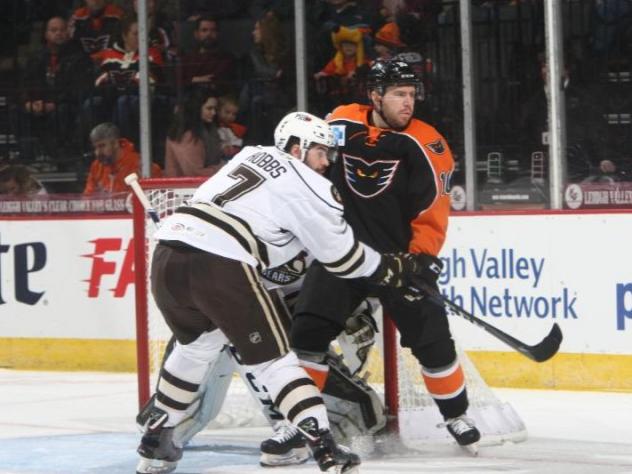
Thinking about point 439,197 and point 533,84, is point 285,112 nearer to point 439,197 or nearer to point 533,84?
point 533,84

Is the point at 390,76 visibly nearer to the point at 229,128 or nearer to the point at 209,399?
the point at 209,399

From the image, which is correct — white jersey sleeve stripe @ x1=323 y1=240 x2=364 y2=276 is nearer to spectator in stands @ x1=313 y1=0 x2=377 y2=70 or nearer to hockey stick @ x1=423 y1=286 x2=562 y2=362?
hockey stick @ x1=423 y1=286 x2=562 y2=362

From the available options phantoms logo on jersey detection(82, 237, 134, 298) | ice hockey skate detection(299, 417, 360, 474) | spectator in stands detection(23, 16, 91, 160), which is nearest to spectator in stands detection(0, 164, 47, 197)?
spectator in stands detection(23, 16, 91, 160)

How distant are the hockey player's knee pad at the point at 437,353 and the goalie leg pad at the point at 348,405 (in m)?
0.28

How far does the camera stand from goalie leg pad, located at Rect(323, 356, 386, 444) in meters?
5.63

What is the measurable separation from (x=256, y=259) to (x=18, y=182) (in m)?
4.63

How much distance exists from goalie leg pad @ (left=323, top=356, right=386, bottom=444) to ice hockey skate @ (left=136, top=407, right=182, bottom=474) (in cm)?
69

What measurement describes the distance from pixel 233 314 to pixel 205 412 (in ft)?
3.33

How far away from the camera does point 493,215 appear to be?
7523 mm

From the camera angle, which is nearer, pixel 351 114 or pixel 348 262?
pixel 348 262

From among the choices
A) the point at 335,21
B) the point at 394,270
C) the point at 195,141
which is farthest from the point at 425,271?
the point at 195,141

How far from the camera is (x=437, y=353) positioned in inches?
216

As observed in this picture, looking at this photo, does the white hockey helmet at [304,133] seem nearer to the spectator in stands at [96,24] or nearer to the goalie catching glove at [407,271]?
the goalie catching glove at [407,271]

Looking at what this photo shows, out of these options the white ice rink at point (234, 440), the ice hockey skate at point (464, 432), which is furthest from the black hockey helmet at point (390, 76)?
the white ice rink at point (234, 440)
